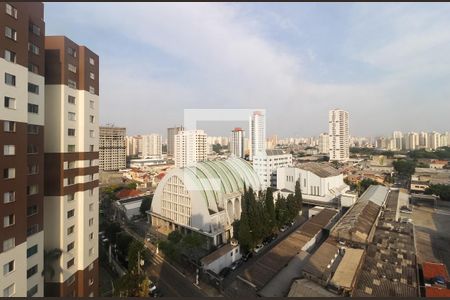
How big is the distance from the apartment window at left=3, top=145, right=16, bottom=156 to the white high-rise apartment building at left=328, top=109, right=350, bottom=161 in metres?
26.9

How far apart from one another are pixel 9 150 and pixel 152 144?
1163 inches

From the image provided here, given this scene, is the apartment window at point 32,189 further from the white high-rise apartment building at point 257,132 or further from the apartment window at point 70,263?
the white high-rise apartment building at point 257,132

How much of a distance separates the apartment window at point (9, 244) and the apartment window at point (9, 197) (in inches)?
17.3

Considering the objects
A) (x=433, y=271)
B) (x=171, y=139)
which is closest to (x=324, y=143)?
(x=171, y=139)

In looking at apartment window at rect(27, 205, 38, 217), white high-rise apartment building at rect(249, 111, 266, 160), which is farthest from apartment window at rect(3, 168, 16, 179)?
white high-rise apartment building at rect(249, 111, 266, 160)

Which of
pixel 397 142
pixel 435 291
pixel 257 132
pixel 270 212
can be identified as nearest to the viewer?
pixel 435 291

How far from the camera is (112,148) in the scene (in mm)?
21859

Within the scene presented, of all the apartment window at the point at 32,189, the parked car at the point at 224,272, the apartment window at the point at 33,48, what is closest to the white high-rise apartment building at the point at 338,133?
the parked car at the point at 224,272

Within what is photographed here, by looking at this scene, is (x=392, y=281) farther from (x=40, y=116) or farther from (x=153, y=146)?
(x=153, y=146)

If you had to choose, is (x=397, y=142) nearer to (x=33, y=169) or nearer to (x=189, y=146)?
(x=189, y=146)

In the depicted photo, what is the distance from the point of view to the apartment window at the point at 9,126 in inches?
113

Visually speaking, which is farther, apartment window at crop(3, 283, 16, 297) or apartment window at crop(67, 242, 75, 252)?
apartment window at crop(67, 242, 75, 252)

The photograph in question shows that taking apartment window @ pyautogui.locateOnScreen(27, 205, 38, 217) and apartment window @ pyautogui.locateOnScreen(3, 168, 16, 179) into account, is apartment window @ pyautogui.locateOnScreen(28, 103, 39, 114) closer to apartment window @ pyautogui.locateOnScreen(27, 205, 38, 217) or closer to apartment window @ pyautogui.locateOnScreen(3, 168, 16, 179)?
apartment window @ pyautogui.locateOnScreen(3, 168, 16, 179)

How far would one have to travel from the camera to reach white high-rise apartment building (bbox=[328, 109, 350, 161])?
85.1 feet
